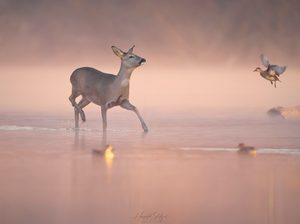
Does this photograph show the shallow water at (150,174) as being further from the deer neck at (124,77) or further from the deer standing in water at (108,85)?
the deer neck at (124,77)

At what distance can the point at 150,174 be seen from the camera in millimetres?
3896

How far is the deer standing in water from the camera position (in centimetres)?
612

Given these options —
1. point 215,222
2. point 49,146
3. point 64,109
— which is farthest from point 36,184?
point 64,109

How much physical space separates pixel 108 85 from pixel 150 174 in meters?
2.39

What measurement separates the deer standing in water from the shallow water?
189 mm

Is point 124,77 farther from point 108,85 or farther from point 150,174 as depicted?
point 150,174

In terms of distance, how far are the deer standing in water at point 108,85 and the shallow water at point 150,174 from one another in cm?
19

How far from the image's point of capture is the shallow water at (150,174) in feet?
9.82

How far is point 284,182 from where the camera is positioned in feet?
12.2

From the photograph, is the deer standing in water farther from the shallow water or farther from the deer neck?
the shallow water

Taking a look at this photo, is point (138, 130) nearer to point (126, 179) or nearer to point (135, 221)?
point (126, 179)

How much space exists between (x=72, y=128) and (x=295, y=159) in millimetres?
2197

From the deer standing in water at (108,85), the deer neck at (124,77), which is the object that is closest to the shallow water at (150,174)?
the deer standing in water at (108,85)

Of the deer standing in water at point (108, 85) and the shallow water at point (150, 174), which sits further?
the deer standing in water at point (108, 85)
